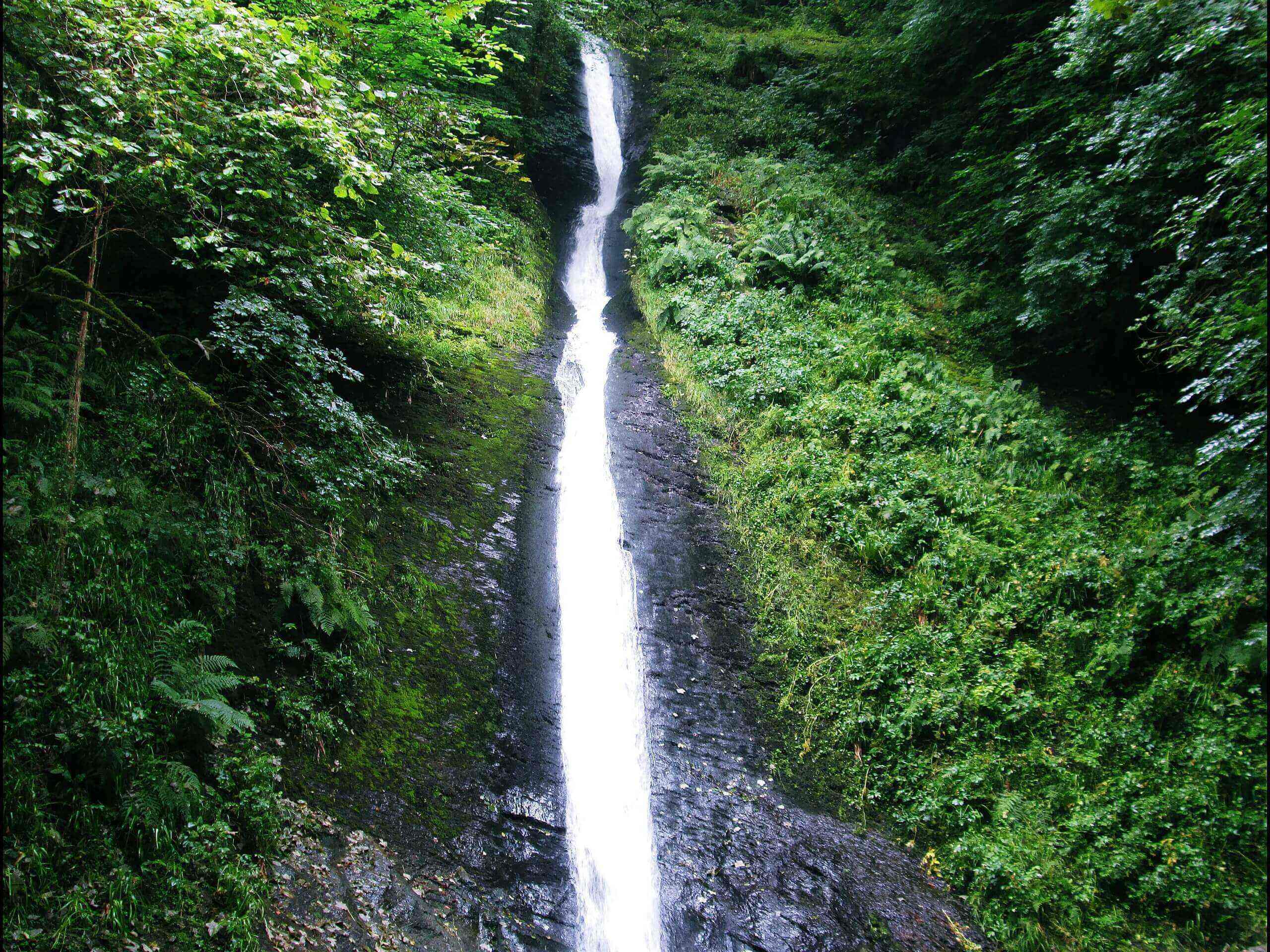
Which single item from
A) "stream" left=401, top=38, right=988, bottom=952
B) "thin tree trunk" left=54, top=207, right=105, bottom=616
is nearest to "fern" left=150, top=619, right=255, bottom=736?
"thin tree trunk" left=54, top=207, right=105, bottom=616

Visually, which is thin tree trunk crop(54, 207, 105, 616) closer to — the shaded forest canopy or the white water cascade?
the shaded forest canopy

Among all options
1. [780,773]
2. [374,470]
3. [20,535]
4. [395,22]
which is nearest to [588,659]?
[780,773]

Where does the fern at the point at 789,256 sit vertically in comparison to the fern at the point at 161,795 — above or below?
above

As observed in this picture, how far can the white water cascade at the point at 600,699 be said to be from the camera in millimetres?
5430

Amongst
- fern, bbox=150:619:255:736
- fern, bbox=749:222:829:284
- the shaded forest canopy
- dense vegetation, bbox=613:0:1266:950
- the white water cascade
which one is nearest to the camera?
the shaded forest canopy

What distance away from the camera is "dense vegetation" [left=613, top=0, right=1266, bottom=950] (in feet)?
16.1

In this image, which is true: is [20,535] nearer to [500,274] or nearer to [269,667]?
[269,667]

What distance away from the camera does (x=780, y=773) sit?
627 centimetres

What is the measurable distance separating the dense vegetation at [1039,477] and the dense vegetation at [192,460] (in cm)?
407

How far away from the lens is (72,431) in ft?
14.1

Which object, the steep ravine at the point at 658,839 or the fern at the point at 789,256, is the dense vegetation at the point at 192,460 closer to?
the steep ravine at the point at 658,839

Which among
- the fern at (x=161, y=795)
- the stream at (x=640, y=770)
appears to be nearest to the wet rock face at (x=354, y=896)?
the stream at (x=640, y=770)

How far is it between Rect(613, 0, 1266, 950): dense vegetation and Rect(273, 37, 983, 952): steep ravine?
39cm

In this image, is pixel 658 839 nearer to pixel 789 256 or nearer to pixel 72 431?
pixel 72 431
